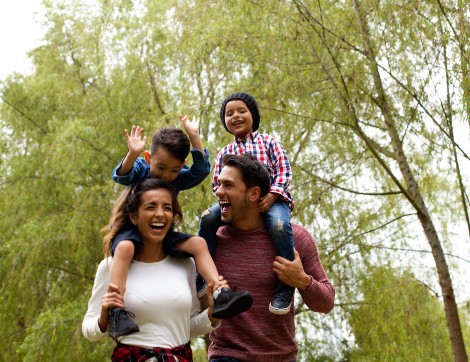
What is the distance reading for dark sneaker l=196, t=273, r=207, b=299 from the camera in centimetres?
264

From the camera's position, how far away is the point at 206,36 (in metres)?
7.12

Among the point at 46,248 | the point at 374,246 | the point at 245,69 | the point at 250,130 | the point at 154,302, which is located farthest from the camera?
the point at 46,248

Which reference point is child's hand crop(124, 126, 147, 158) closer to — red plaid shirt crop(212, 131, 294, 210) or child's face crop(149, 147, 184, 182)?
child's face crop(149, 147, 184, 182)

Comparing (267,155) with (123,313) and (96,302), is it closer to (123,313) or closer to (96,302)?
(96,302)

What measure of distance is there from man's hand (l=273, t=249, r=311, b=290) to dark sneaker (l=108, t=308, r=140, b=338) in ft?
1.97

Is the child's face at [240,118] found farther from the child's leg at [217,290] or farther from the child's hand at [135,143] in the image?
the child's leg at [217,290]

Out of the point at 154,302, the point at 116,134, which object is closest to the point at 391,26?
the point at 154,302

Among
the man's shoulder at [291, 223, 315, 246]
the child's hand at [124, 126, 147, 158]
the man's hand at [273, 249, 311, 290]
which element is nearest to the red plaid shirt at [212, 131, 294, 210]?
the man's shoulder at [291, 223, 315, 246]

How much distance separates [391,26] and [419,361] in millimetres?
2805

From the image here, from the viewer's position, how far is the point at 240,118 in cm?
326

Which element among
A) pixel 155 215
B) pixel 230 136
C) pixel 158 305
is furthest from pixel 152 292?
pixel 230 136

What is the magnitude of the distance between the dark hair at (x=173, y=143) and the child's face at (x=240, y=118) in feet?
1.10

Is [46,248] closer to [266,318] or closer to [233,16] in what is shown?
[233,16]

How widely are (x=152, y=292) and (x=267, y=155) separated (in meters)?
1.08
